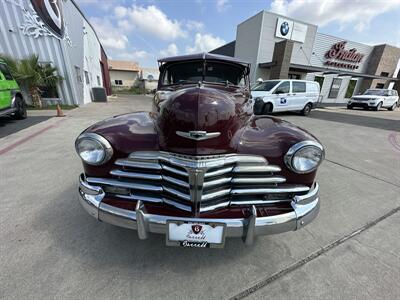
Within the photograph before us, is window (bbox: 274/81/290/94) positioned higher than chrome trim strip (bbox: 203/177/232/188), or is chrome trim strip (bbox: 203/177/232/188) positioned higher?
window (bbox: 274/81/290/94)

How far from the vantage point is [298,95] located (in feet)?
31.1

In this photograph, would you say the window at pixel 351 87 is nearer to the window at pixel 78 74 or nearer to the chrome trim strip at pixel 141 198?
the window at pixel 78 74

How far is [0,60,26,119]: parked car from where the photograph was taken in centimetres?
580

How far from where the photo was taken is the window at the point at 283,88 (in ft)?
29.0

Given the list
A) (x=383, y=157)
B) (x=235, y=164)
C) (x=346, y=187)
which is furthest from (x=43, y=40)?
(x=383, y=157)

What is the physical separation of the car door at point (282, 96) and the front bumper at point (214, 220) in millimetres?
8161

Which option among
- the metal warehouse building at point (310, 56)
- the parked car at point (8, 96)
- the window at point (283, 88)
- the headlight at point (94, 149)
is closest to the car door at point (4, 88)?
the parked car at point (8, 96)

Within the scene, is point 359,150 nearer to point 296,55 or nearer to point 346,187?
point 346,187

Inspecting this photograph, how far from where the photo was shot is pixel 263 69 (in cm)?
1492

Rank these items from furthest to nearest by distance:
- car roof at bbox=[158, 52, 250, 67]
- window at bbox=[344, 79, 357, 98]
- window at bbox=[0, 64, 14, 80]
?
1. window at bbox=[344, 79, 357, 98]
2. window at bbox=[0, 64, 14, 80]
3. car roof at bbox=[158, 52, 250, 67]

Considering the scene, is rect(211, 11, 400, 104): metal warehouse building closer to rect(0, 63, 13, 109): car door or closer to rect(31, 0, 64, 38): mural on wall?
rect(31, 0, 64, 38): mural on wall

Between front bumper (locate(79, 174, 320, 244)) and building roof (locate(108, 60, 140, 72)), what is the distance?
47031mm

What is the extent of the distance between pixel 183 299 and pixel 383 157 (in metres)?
5.47

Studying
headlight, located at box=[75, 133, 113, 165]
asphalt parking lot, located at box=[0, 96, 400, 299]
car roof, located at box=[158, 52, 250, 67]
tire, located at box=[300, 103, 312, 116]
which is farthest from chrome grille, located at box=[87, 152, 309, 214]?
tire, located at box=[300, 103, 312, 116]
